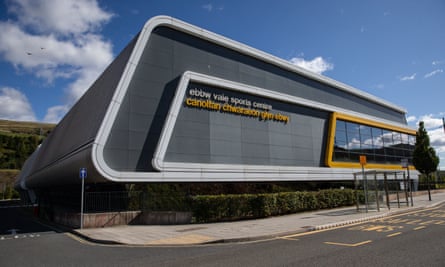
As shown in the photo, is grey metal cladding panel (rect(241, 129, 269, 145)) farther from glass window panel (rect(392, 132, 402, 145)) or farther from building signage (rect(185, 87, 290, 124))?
glass window panel (rect(392, 132, 402, 145))

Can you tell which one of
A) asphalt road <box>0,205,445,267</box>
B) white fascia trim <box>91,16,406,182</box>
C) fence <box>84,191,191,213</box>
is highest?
white fascia trim <box>91,16,406,182</box>

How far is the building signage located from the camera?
849 inches

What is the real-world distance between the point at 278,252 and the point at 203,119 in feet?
45.9

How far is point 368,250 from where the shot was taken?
8.53m

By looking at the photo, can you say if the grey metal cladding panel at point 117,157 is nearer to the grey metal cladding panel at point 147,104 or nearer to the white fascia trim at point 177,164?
the grey metal cladding panel at point 147,104

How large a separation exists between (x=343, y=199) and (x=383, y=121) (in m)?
20.3

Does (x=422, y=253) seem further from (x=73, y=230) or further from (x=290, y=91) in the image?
(x=290, y=91)

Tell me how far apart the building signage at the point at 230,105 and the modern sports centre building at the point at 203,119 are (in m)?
0.08

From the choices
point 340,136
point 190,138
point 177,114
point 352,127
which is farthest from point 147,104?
point 352,127

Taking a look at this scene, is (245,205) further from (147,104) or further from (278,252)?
(278,252)

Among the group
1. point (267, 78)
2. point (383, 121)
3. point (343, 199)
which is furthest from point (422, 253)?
point (383, 121)

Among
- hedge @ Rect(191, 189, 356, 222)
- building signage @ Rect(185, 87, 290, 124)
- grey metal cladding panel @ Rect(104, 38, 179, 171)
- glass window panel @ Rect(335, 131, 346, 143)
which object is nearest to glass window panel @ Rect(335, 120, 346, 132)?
glass window panel @ Rect(335, 131, 346, 143)

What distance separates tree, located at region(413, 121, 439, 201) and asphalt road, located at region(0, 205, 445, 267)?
79.2 ft

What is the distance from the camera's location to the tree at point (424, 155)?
32.2 metres
